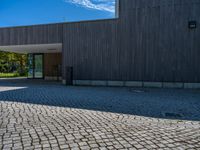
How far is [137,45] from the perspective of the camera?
13.8 meters

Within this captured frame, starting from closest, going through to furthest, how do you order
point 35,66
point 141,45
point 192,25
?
point 192,25 < point 141,45 < point 35,66

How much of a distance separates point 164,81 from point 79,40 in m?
6.00

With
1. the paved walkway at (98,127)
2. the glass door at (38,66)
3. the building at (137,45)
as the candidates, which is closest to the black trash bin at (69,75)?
the building at (137,45)

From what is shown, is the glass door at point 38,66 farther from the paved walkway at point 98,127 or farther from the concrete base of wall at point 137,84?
the paved walkway at point 98,127

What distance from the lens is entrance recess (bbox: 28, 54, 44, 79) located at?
75.2 ft

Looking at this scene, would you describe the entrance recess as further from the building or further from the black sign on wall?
the black sign on wall

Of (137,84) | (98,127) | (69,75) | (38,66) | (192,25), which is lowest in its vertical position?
(98,127)

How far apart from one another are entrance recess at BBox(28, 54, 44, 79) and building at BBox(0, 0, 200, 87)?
7.37m

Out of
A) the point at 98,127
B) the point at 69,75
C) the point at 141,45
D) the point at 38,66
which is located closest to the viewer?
the point at 98,127

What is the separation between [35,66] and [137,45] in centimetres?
1303

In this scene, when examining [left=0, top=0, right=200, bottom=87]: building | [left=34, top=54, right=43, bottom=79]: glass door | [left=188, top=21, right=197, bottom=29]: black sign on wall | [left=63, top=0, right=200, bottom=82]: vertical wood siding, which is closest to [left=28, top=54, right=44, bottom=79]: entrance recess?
[left=34, top=54, right=43, bottom=79]: glass door

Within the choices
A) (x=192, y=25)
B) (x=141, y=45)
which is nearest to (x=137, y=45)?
(x=141, y=45)

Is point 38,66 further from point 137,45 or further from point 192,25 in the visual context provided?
point 192,25

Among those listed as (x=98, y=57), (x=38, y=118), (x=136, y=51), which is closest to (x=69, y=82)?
(x=98, y=57)
